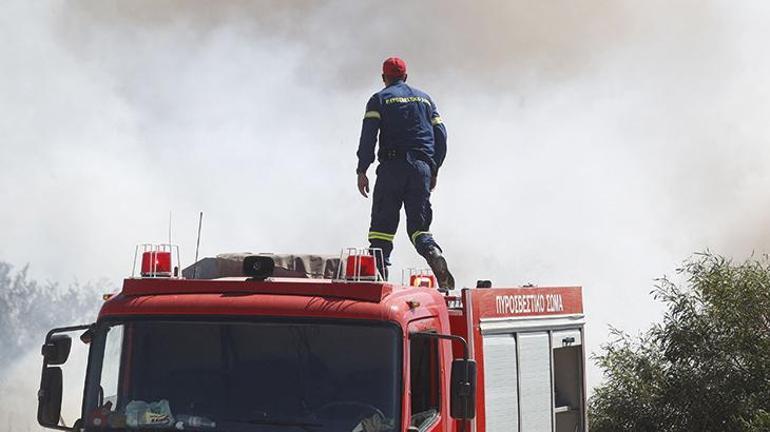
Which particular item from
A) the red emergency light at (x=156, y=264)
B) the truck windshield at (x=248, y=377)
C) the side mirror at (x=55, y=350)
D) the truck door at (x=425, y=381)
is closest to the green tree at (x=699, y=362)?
the truck door at (x=425, y=381)

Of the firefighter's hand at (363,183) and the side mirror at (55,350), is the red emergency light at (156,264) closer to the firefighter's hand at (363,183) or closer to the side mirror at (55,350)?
the side mirror at (55,350)

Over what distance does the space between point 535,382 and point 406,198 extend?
1.75 metres

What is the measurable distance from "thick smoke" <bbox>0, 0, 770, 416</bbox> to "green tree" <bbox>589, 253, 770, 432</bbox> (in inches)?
280

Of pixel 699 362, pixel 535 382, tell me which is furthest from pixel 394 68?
pixel 699 362

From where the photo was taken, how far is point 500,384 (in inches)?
296

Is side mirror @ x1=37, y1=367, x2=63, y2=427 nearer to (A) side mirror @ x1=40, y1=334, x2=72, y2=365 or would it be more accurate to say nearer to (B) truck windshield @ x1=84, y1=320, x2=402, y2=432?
(A) side mirror @ x1=40, y1=334, x2=72, y2=365

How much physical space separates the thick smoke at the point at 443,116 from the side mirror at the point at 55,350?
9979mm

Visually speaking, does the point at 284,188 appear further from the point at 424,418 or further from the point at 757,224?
the point at 424,418

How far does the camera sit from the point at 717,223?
22.3 meters

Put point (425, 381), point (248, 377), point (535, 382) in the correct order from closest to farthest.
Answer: point (248, 377) → point (425, 381) → point (535, 382)

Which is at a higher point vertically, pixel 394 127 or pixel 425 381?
pixel 394 127

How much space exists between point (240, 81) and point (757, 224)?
8731 mm

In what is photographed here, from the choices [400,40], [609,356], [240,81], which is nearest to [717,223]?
[400,40]

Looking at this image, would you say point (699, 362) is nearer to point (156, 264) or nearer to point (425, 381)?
point (425, 381)
